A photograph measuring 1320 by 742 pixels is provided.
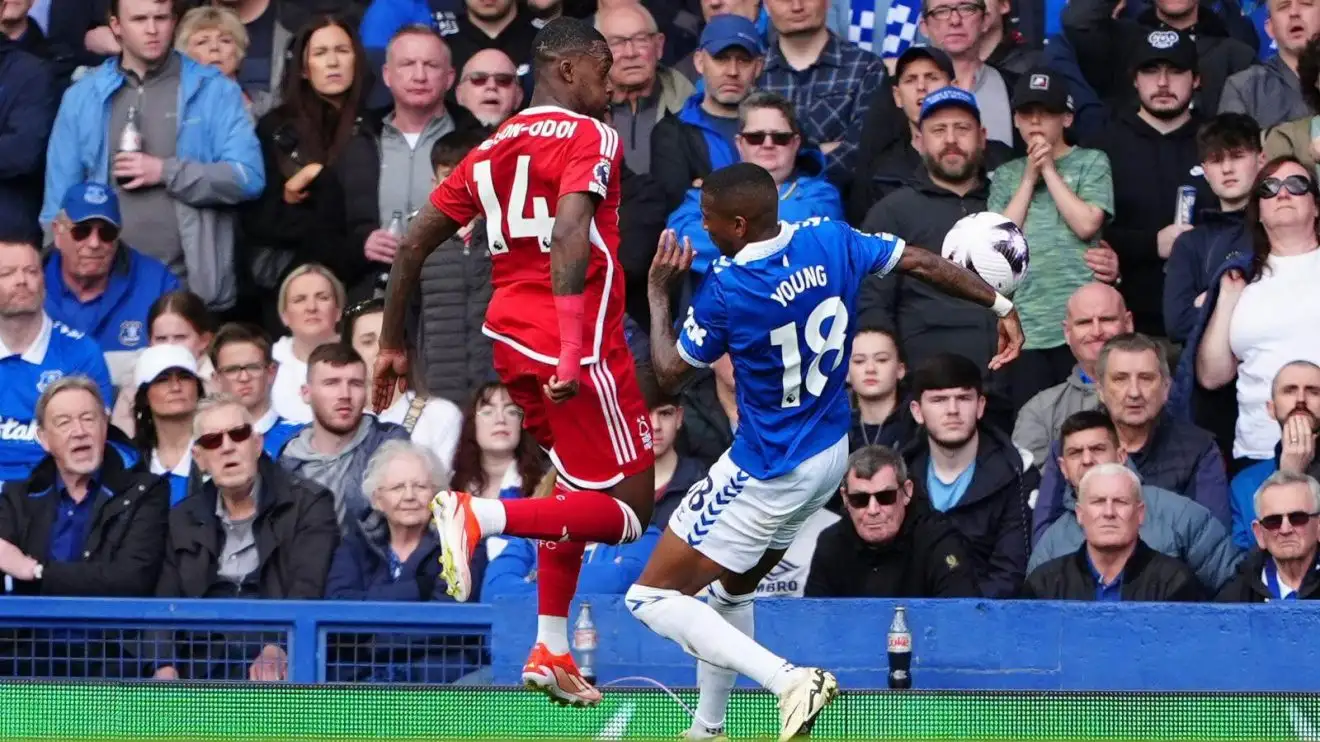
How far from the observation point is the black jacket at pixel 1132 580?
995 centimetres

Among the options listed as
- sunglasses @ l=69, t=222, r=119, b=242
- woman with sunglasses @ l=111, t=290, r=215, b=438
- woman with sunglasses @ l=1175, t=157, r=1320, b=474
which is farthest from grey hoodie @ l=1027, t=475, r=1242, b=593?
sunglasses @ l=69, t=222, r=119, b=242

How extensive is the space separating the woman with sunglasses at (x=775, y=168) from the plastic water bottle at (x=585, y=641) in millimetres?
2937

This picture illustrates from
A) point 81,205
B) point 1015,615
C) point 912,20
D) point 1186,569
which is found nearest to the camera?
point 1015,615

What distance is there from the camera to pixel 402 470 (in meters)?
10.6

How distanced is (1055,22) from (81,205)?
223 inches

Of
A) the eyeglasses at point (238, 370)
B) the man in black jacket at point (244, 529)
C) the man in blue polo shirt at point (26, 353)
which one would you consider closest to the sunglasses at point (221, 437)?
the man in black jacket at point (244, 529)

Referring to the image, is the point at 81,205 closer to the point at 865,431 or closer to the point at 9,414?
the point at 9,414

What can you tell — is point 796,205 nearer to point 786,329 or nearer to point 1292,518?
point 1292,518

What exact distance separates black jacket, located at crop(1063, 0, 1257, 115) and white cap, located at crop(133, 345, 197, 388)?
5.07 metres

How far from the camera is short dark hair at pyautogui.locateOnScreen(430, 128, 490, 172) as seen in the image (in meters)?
12.3

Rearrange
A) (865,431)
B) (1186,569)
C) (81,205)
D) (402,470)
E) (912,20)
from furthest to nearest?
(912,20), (81,205), (865,431), (402,470), (1186,569)

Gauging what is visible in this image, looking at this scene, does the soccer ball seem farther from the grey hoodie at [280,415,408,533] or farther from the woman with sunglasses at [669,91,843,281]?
the grey hoodie at [280,415,408,533]

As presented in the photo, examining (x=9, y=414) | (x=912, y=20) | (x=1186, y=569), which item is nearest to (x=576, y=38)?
(x=1186, y=569)

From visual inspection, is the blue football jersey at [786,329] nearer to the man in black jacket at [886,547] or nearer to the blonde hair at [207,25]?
the man in black jacket at [886,547]
